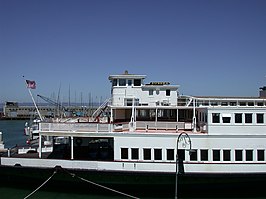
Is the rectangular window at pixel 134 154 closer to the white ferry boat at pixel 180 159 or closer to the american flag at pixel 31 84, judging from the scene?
the white ferry boat at pixel 180 159

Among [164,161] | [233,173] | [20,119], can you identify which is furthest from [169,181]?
[20,119]

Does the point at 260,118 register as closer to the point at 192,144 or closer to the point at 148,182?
the point at 192,144

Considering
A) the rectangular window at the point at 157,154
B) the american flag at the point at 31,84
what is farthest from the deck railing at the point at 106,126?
the american flag at the point at 31,84

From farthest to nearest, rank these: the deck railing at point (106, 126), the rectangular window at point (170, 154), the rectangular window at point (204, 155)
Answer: the deck railing at point (106, 126), the rectangular window at point (170, 154), the rectangular window at point (204, 155)

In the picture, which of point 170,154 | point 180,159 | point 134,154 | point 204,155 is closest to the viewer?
point 180,159

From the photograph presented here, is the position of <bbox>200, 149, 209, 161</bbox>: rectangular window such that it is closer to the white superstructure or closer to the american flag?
the white superstructure

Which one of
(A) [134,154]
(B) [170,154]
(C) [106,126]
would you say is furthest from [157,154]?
(C) [106,126]

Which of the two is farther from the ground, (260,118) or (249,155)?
(260,118)

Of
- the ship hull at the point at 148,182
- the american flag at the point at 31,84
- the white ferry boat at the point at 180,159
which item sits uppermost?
the american flag at the point at 31,84

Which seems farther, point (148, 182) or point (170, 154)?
point (170, 154)

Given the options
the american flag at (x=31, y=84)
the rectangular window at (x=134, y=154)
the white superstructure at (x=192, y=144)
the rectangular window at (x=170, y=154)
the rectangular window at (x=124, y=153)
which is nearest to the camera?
→ the white superstructure at (x=192, y=144)

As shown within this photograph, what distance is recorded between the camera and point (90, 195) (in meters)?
17.4

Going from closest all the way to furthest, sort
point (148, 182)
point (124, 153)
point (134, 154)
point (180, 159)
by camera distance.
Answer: point (148, 182) → point (180, 159) → point (134, 154) → point (124, 153)

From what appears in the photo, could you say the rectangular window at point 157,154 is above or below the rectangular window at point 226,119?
below
